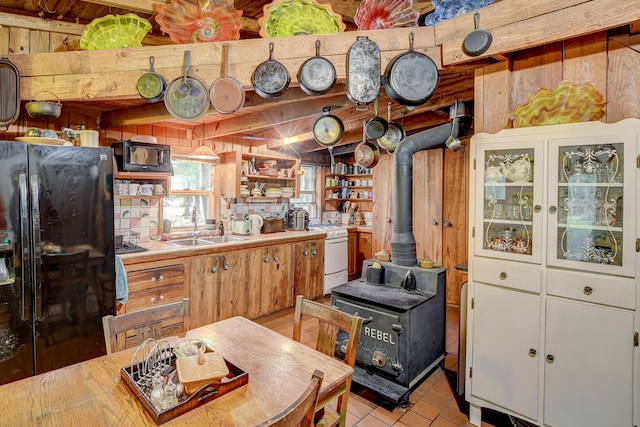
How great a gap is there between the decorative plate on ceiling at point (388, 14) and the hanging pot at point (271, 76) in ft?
1.99

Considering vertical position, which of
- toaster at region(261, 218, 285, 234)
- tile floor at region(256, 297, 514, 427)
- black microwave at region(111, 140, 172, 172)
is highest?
black microwave at region(111, 140, 172, 172)

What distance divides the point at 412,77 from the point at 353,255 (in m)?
3.95

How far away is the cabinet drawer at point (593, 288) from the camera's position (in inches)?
66.5

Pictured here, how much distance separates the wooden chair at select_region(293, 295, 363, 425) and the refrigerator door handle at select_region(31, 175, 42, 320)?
1.78 m

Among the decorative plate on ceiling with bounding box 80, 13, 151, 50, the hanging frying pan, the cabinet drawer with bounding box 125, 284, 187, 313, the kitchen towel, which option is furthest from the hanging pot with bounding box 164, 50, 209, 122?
the cabinet drawer with bounding box 125, 284, 187, 313

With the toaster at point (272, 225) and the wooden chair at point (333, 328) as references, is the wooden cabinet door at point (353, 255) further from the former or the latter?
the wooden chair at point (333, 328)

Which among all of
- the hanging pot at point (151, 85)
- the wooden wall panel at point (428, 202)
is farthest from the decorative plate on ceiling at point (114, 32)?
the wooden wall panel at point (428, 202)

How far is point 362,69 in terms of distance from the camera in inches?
78.6

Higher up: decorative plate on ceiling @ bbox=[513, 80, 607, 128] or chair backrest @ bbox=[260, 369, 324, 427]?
decorative plate on ceiling @ bbox=[513, 80, 607, 128]

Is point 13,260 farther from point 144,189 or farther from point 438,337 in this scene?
point 438,337

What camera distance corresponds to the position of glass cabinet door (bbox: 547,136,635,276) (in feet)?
5.57

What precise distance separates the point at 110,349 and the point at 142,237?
8.02ft

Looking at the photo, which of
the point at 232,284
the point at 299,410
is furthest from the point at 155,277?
the point at 299,410

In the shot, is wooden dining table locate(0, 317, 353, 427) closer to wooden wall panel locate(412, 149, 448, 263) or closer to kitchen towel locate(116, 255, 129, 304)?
kitchen towel locate(116, 255, 129, 304)
